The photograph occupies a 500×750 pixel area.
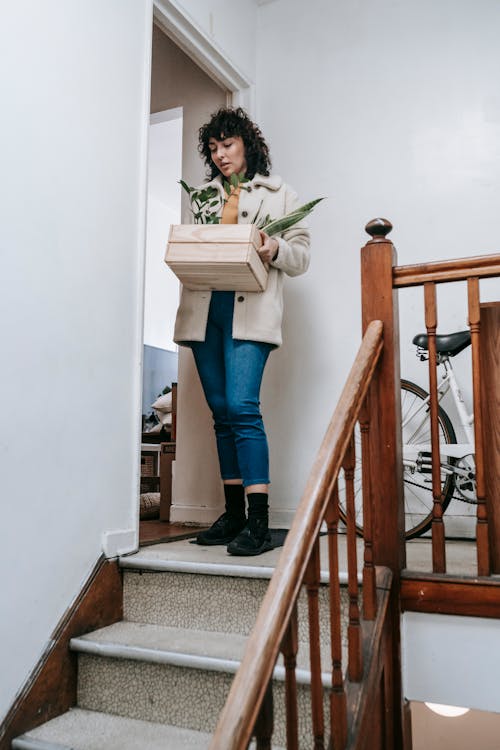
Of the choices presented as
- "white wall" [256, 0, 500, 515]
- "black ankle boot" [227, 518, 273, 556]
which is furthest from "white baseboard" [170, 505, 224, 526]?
"black ankle boot" [227, 518, 273, 556]

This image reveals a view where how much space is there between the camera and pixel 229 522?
2.37m

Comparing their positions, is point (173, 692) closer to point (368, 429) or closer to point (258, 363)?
point (368, 429)

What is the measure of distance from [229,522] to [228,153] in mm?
1370

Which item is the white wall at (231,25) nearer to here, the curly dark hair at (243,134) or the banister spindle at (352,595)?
the curly dark hair at (243,134)

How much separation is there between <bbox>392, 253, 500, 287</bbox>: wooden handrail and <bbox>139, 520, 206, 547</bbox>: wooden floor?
131 centimetres

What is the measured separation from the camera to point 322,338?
10.2ft

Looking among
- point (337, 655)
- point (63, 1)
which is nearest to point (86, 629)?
point (337, 655)

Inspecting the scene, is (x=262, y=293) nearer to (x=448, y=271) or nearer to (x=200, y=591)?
(x=448, y=271)

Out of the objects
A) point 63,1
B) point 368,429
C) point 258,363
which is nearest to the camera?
point 368,429

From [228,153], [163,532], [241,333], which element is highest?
[228,153]

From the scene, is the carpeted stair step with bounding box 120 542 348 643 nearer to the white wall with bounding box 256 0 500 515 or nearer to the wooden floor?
the wooden floor

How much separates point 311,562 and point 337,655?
0.24m

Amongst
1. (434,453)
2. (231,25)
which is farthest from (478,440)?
(231,25)

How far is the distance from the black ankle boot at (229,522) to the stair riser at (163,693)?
621 mm
